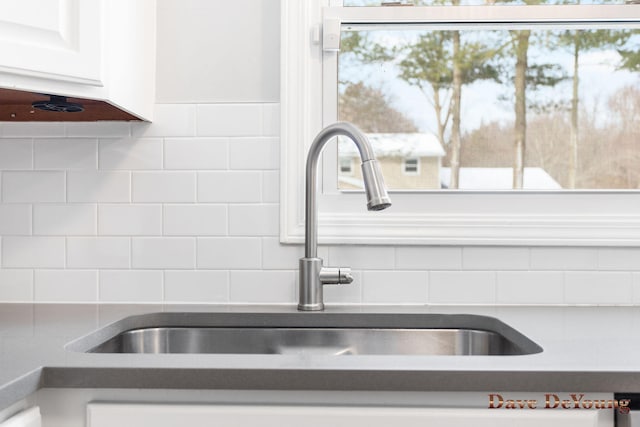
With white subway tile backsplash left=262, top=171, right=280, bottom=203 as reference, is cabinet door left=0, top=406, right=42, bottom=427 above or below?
below

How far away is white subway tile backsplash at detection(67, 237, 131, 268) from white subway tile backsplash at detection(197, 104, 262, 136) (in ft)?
1.08

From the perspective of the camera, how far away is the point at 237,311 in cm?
137

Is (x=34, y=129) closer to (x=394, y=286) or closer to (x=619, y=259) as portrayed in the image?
(x=394, y=286)

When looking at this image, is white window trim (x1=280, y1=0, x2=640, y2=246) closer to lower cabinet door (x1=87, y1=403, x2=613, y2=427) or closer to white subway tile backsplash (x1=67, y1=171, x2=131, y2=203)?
white subway tile backsplash (x1=67, y1=171, x2=131, y2=203)

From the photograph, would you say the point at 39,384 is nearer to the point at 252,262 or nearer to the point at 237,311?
the point at 237,311

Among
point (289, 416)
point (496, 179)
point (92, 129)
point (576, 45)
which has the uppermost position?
point (576, 45)

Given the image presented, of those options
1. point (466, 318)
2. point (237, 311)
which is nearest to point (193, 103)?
point (237, 311)

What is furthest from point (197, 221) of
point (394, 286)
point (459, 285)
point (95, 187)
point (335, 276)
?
point (459, 285)

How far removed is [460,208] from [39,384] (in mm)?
992

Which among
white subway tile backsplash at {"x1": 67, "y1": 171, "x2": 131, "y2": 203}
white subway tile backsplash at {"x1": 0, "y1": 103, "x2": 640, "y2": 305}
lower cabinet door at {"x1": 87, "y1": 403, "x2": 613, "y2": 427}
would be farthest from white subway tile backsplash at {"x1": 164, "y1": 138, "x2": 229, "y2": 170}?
lower cabinet door at {"x1": 87, "y1": 403, "x2": 613, "y2": 427}

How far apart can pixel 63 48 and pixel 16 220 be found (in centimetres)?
54

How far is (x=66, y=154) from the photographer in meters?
1.49

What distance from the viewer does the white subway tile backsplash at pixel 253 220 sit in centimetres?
148

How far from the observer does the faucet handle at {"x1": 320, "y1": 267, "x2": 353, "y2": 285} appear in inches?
52.7
